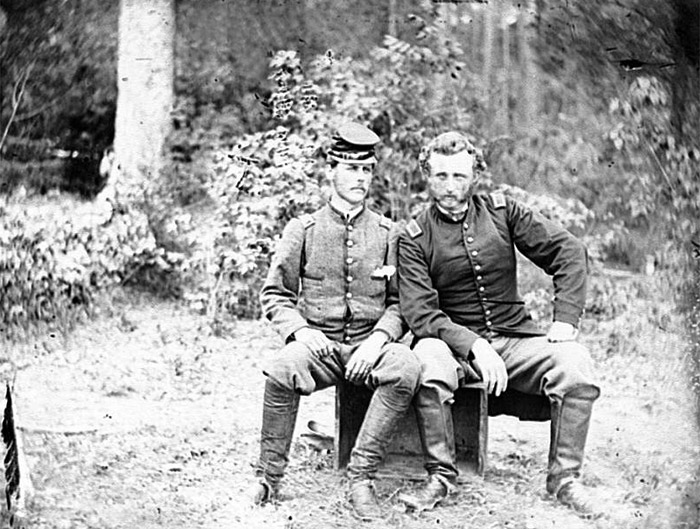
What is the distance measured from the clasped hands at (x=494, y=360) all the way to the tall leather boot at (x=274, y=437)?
719 millimetres

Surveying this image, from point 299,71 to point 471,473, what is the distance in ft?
8.10

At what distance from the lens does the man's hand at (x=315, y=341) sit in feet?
11.8

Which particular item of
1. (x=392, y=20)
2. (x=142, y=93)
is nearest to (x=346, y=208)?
(x=142, y=93)

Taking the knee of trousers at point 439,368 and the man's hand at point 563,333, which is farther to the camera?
the man's hand at point 563,333

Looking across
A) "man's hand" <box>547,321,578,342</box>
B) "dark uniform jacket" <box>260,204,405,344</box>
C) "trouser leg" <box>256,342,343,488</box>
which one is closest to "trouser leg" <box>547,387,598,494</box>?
"man's hand" <box>547,321,578,342</box>

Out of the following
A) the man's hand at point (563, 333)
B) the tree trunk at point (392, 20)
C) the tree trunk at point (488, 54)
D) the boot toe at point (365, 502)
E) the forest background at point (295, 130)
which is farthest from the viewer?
the tree trunk at point (392, 20)

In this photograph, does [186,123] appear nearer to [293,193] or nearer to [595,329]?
[293,193]

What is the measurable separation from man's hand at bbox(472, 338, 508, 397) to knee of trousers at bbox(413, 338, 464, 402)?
0.30 feet

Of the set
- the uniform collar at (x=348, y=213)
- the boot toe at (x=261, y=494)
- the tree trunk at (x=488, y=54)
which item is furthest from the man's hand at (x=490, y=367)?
the tree trunk at (x=488, y=54)

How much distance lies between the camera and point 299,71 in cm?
510

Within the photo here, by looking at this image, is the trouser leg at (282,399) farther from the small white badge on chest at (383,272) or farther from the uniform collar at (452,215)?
the uniform collar at (452,215)

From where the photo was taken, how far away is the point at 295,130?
5332 millimetres

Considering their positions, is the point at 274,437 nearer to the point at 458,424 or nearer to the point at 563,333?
the point at 458,424

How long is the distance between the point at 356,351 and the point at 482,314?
0.55 meters
